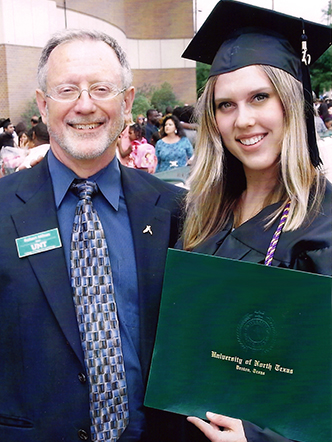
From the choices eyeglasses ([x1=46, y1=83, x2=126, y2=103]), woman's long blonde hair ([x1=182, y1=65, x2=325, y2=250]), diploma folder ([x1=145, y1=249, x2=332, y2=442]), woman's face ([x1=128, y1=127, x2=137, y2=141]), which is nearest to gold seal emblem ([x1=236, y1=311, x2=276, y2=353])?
diploma folder ([x1=145, y1=249, x2=332, y2=442])

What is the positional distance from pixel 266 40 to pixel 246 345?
1.09m

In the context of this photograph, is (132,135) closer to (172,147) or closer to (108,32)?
(172,147)

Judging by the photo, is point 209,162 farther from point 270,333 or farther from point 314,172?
point 270,333

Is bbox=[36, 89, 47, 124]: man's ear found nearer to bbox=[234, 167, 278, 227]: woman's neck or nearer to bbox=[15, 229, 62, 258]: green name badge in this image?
bbox=[15, 229, 62, 258]: green name badge

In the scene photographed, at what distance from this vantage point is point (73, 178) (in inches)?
82.1

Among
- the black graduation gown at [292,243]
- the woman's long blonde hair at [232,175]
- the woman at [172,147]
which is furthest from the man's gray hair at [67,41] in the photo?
the woman at [172,147]

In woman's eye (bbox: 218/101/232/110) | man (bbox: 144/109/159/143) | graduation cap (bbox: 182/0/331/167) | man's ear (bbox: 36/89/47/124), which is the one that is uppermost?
man (bbox: 144/109/159/143)

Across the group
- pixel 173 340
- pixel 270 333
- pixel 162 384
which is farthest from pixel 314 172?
pixel 162 384

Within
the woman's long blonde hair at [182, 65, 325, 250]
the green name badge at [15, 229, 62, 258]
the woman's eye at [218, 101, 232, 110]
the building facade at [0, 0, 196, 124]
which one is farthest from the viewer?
the building facade at [0, 0, 196, 124]

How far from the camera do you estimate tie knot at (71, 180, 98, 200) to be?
2.05 m

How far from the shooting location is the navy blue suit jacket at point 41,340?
1.88 m

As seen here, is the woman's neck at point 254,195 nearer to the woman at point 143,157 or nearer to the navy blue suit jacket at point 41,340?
the navy blue suit jacket at point 41,340

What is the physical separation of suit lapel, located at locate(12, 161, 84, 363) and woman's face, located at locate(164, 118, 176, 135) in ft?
21.2

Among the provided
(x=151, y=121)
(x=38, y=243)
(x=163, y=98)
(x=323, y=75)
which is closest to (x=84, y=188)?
(x=38, y=243)
